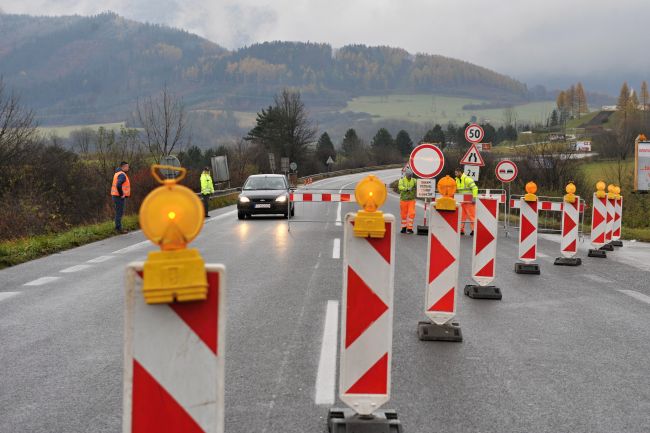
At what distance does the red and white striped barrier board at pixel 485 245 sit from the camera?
370 inches

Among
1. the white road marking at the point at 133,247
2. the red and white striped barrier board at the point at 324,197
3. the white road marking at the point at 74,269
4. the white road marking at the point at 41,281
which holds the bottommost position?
the white road marking at the point at 133,247

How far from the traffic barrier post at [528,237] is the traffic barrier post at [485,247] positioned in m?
2.71

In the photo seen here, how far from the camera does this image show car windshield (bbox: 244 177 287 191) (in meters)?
25.4

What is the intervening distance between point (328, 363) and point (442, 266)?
178 centimetres

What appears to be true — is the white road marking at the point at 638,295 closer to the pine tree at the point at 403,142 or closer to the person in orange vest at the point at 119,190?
the person in orange vest at the point at 119,190

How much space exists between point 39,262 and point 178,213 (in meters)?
11.6

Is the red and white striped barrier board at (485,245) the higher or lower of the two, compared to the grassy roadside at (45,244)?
higher

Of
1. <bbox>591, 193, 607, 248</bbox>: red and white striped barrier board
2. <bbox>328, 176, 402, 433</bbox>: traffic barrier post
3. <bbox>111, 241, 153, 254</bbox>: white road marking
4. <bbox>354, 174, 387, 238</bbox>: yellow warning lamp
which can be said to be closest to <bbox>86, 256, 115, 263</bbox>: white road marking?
<bbox>111, 241, 153, 254</bbox>: white road marking

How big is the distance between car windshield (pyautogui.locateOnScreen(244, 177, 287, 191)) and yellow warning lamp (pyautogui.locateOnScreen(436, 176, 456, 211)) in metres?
18.4

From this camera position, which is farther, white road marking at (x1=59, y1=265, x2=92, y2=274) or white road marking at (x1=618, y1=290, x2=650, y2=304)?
white road marking at (x1=59, y1=265, x2=92, y2=274)

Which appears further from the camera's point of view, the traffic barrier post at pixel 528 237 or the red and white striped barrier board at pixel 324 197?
the red and white striped barrier board at pixel 324 197

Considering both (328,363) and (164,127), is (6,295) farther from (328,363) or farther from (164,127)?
(164,127)

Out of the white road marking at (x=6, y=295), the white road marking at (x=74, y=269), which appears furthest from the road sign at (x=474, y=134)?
the white road marking at (x=6, y=295)

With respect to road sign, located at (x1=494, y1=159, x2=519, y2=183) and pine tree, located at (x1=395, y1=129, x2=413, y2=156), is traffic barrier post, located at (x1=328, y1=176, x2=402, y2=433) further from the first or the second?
pine tree, located at (x1=395, y1=129, x2=413, y2=156)
